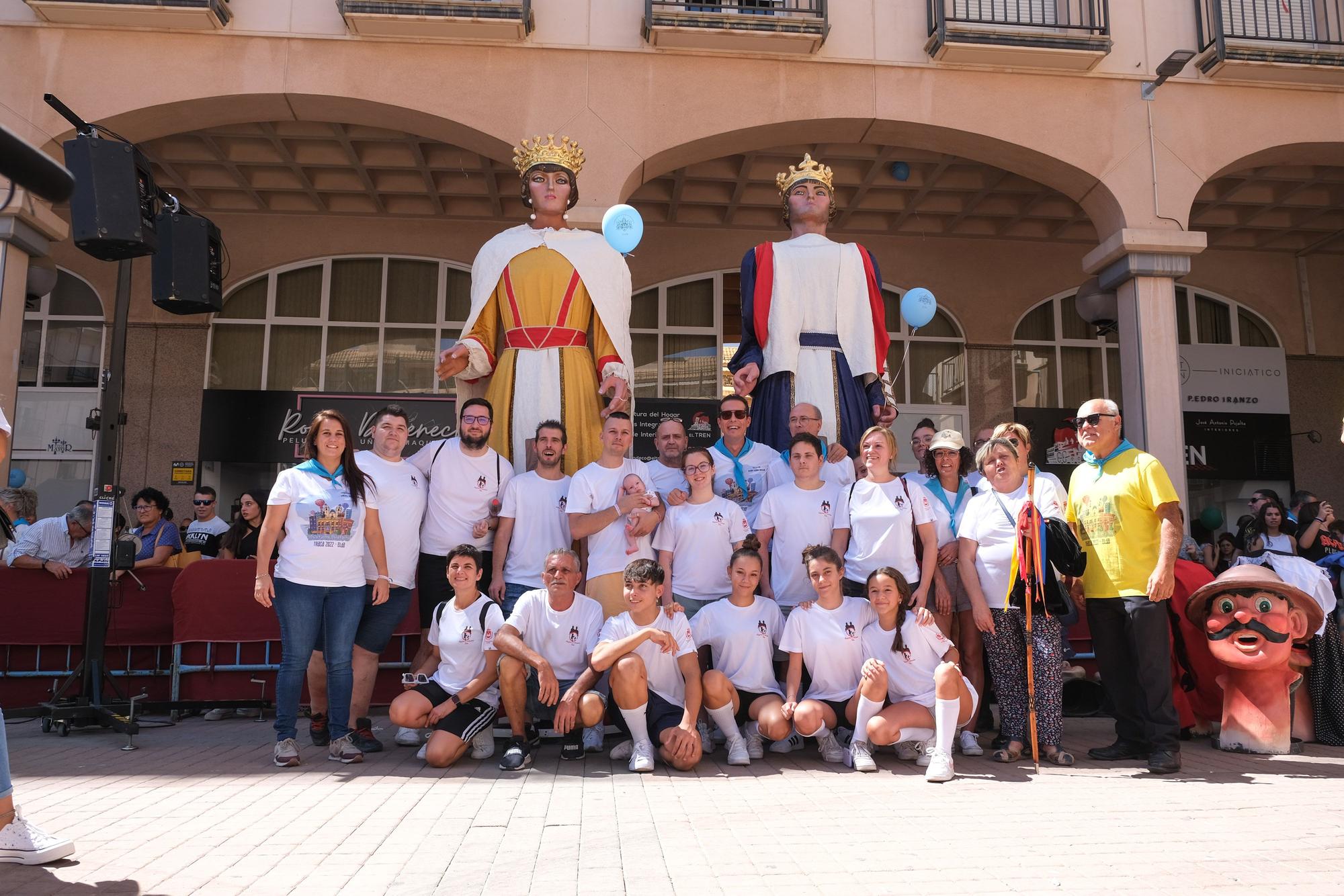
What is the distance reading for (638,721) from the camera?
15.7 ft

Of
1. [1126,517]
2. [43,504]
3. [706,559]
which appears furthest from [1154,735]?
[43,504]

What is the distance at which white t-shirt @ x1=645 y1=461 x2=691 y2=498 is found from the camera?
5746 mm

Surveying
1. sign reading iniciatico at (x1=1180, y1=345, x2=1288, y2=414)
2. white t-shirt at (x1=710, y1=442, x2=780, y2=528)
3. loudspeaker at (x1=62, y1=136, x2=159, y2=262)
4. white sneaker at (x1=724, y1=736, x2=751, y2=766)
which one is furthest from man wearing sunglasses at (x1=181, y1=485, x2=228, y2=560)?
sign reading iniciatico at (x1=1180, y1=345, x2=1288, y2=414)

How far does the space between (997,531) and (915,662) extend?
2.53 ft

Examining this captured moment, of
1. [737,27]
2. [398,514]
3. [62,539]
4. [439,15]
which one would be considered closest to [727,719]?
[398,514]

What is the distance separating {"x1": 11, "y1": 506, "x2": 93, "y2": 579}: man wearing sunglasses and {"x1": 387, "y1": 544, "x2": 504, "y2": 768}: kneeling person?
327 centimetres

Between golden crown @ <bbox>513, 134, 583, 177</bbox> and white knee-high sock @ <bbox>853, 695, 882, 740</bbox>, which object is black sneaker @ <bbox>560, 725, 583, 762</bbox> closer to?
white knee-high sock @ <bbox>853, 695, 882, 740</bbox>

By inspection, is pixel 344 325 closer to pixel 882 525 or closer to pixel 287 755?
pixel 287 755

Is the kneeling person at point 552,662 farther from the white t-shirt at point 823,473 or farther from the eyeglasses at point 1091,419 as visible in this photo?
the eyeglasses at point 1091,419

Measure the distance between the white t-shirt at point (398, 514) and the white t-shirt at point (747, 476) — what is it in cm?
170

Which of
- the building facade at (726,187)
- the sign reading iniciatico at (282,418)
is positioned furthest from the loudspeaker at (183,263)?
the sign reading iniciatico at (282,418)

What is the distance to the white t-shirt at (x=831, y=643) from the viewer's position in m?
4.98

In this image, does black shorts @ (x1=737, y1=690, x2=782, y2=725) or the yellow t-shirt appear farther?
black shorts @ (x1=737, y1=690, x2=782, y2=725)

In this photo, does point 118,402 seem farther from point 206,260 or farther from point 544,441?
point 544,441
